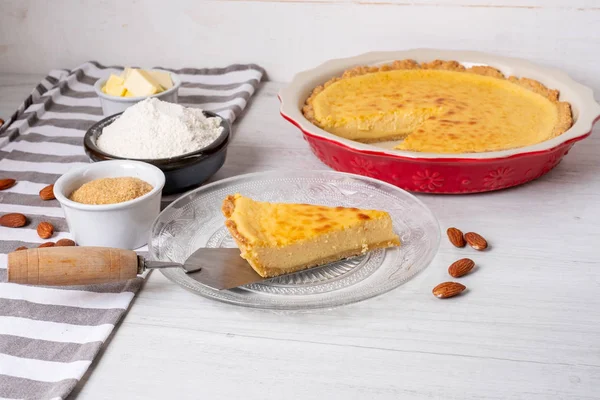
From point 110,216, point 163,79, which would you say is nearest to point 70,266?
point 110,216

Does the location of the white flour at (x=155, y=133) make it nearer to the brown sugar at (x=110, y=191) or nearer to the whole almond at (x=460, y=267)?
the brown sugar at (x=110, y=191)

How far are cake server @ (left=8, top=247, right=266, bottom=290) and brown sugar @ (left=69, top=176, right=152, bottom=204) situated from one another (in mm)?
205

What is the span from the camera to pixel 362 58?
214cm

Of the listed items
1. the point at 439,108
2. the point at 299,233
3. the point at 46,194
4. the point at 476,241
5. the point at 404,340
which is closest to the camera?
the point at 404,340

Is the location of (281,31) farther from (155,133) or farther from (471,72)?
(155,133)

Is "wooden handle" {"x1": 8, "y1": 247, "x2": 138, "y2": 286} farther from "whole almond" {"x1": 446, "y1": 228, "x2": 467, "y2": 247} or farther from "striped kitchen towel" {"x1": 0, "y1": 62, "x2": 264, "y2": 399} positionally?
"whole almond" {"x1": 446, "y1": 228, "x2": 467, "y2": 247}

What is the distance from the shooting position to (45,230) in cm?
153

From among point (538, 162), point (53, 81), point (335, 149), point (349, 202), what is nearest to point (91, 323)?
point (349, 202)

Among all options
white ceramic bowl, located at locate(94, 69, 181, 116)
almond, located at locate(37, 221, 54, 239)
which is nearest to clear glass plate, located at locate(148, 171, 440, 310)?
almond, located at locate(37, 221, 54, 239)

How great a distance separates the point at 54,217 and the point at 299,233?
24.9 inches

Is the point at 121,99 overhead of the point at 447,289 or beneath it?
overhead

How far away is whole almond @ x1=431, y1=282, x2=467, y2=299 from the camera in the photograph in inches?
51.0

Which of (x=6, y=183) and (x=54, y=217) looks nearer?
(x=54, y=217)

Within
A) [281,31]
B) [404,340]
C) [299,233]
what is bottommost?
[404,340]
